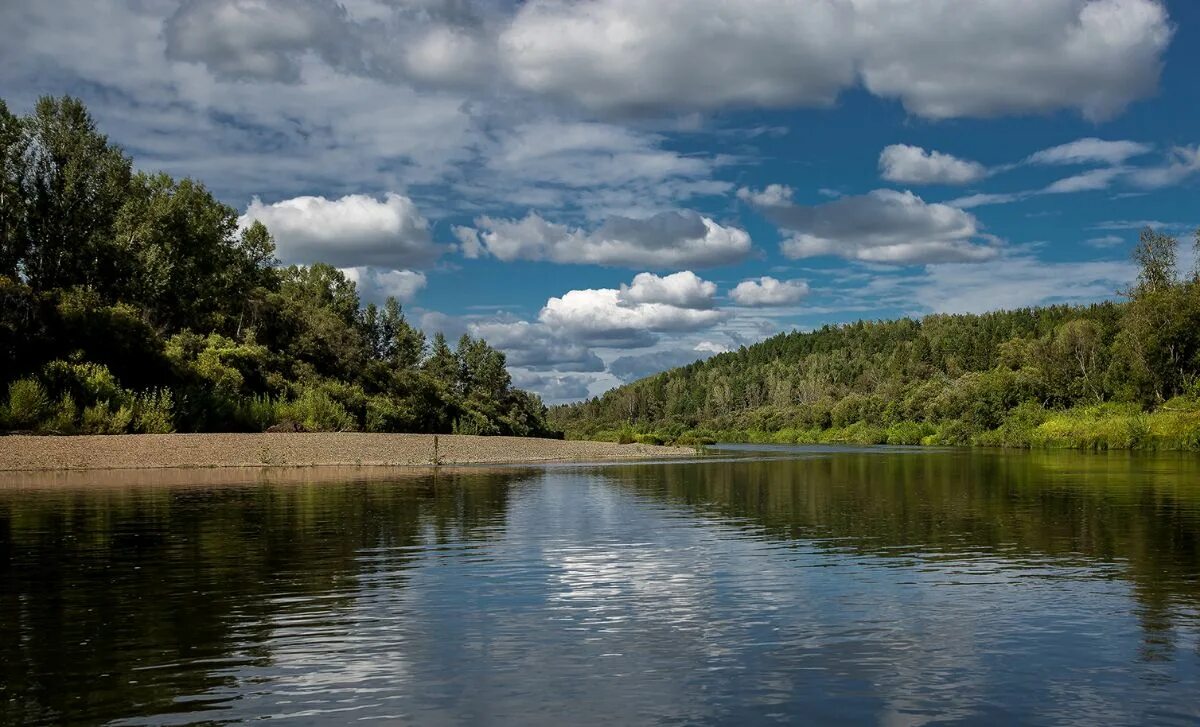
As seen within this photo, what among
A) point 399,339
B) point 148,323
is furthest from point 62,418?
point 399,339

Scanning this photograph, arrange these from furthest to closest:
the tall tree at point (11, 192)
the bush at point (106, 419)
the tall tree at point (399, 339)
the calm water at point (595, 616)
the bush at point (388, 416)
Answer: the tall tree at point (399, 339) < the bush at point (388, 416) < the tall tree at point (11, 192) < the bush at point (106, 419) < the calm water at point (595, 616)

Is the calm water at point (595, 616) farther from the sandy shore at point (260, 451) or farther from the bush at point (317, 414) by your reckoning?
the bush at point (317, 414)

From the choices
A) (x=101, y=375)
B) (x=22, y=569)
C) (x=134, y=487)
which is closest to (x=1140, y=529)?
(x=22, y=569)

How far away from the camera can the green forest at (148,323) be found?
6278 cm

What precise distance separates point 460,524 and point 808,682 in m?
19.6

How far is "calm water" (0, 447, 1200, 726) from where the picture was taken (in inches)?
443

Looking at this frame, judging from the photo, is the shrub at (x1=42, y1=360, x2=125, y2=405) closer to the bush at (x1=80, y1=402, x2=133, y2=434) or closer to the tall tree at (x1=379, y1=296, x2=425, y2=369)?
the bush at (x1=80, y1=402, x2=133, y2=434)

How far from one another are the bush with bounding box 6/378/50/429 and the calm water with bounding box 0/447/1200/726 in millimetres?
29460

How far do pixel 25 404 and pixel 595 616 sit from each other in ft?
179

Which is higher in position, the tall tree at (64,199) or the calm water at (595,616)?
the tall tree at (64,199)

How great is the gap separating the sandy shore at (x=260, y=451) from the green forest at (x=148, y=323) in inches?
131

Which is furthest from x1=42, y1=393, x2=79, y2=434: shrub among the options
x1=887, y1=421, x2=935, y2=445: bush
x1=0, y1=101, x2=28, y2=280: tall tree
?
x1=887, y1=421, x2=935, y2=445: bush

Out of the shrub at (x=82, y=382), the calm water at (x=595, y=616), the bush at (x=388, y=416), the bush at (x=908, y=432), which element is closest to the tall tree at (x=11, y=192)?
the shrub at (x=82, y=382)

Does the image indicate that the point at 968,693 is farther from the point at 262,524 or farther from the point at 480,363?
the point at 480,363
